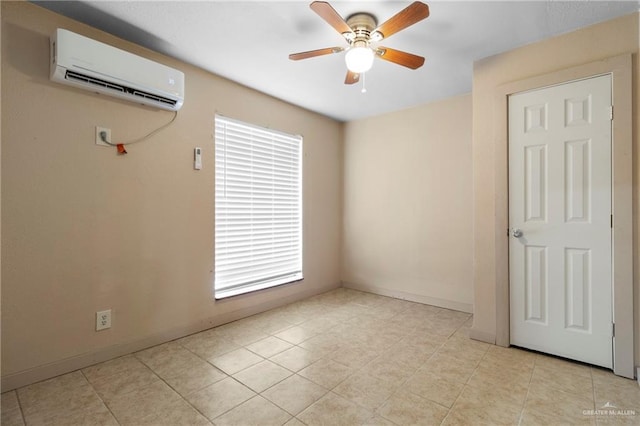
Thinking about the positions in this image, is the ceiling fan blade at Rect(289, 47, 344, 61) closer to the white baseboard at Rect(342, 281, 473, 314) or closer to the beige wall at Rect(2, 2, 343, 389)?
the beige wall at Rect(2, 2, 343, 389)

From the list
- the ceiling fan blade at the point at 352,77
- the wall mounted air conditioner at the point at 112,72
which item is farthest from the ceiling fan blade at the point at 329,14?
the wall mounted air conditioner at the point at 112,72

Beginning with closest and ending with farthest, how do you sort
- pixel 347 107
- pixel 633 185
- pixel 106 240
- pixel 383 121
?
pixel 633 185 → pixel 106 240 → pixel 347 107 → pixel 383 121

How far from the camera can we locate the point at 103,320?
Result: 7.07ft

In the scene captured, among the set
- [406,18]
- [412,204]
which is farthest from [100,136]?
[412,204]

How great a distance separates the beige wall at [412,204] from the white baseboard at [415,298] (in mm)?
12

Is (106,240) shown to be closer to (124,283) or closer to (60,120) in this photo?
(124,283)

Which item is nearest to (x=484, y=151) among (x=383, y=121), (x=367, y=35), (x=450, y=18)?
(x=450, y=18)

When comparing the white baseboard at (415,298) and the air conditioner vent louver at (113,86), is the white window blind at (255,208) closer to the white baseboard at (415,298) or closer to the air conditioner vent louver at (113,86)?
the air conditioner vent louver at (113,86)

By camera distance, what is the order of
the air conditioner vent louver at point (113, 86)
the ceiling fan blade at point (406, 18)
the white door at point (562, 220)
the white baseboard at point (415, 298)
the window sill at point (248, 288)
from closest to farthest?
1. the ceiling fan blade at point (406, 18)
2. the air conditioner vent louver at point (113, 86)
3. the white door at point (562, 220)
4. the window sill at point (248, 288)
5. the white baseboard at point (415, 298)

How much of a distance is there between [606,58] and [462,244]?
6.53ft

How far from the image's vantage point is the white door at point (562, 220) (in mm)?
2059

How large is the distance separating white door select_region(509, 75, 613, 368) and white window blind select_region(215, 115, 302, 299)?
2.37 m

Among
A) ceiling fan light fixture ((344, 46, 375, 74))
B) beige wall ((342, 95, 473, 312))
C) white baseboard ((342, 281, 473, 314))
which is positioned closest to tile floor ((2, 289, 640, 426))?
white baseboard ((342, 281, 473, 314))

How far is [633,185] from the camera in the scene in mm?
1950
